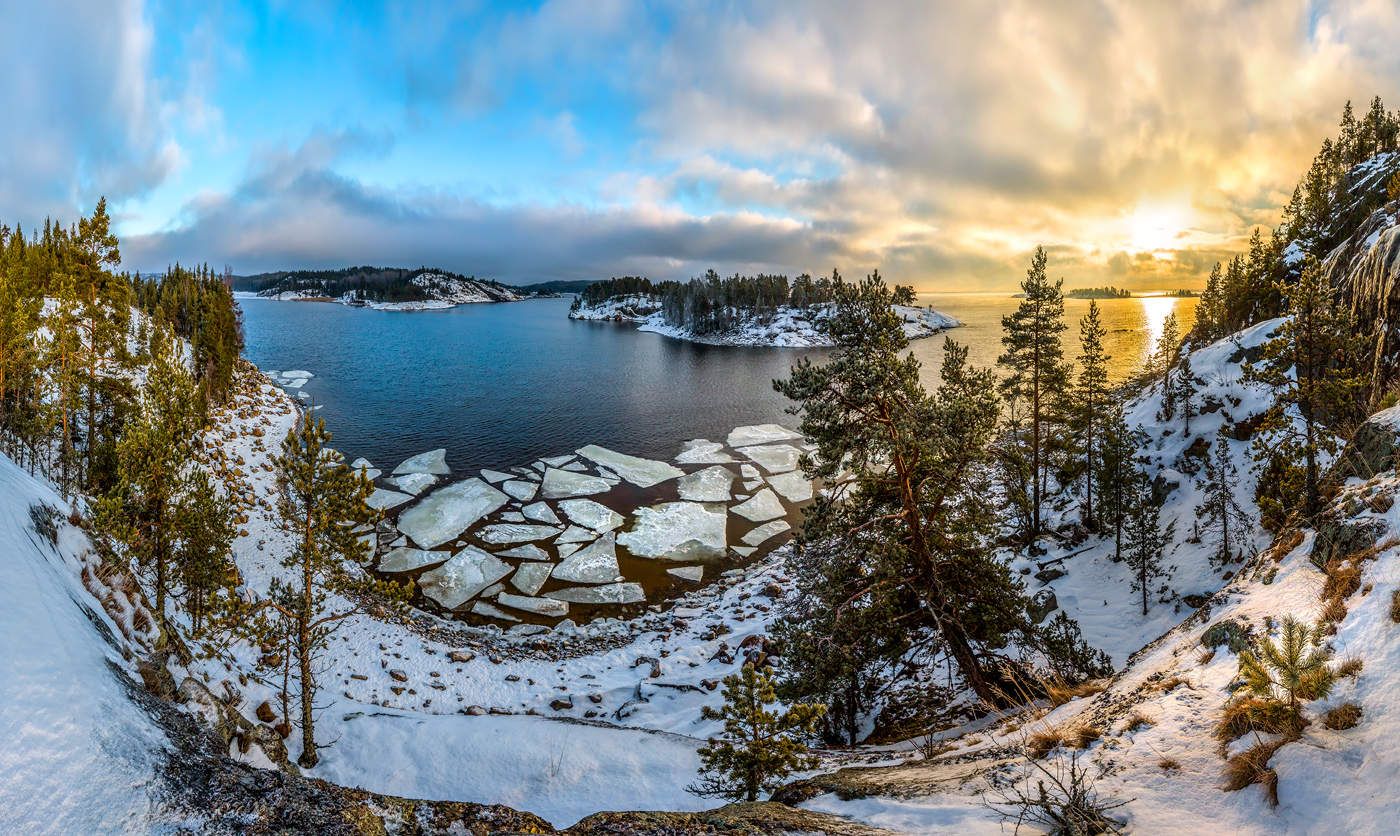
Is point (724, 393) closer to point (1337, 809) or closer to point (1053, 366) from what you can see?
point (1053, 366)

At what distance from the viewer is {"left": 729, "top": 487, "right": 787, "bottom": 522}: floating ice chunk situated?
3197cm

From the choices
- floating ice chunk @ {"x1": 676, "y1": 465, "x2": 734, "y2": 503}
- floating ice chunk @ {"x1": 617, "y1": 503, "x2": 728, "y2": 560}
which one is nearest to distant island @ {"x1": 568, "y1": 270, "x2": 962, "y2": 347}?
floating ice chunk @ {"x1": 676, "y1": 465, "x2": 734, "y2": 503}

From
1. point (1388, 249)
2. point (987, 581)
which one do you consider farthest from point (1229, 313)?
point (987, 581)

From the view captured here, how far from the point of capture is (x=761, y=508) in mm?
32938

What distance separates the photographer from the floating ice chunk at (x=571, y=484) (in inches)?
1351

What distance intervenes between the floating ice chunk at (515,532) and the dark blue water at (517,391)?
11061 mm

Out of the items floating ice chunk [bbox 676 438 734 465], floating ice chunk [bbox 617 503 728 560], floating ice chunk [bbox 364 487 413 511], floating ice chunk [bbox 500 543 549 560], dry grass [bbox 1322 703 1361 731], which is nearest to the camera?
dry grass [bbox 1322 703 1361 731]

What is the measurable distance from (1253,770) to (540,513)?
98.1 feet

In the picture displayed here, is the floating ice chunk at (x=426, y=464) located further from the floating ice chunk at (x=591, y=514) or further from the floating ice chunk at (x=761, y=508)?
the floating ice chunk at (x=761, y=508)

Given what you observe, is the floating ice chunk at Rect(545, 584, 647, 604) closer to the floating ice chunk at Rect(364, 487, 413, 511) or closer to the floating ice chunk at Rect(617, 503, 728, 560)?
the floating ice chunk at Rect(617, 503, 728, 560)

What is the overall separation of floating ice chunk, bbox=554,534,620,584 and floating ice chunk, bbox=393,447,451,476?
15717 mm

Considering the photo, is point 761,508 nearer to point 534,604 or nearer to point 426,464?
point 534,604

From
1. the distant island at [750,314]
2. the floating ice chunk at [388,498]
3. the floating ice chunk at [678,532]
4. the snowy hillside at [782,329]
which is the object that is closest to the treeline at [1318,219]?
the floating ice chunk at [678,532]

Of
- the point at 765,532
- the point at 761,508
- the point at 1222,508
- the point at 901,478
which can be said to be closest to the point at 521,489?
the point at 761,508
